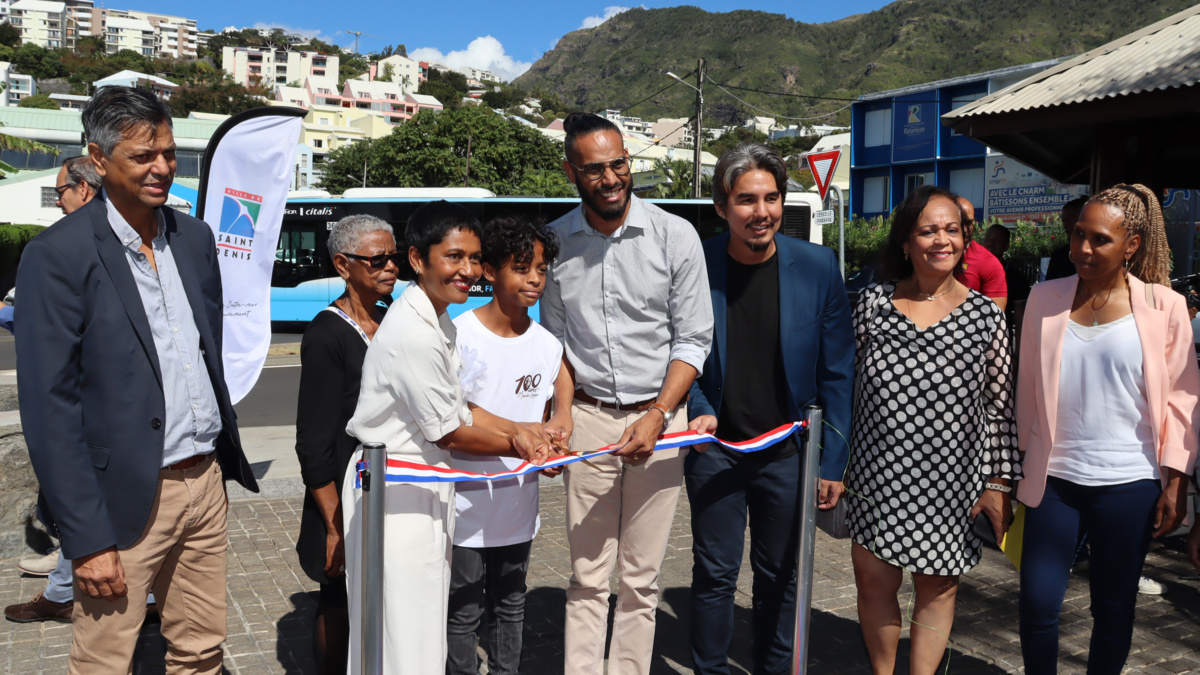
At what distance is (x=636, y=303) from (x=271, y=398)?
31.0ft

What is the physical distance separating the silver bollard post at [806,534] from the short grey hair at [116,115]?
7.48ft

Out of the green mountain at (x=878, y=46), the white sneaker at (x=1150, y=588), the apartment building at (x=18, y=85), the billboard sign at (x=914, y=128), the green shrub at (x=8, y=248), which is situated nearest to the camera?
the white sneaker at (x=1150, y=588)

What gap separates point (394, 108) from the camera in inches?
6063

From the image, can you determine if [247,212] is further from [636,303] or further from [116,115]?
[636,303]

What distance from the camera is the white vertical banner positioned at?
5398mm

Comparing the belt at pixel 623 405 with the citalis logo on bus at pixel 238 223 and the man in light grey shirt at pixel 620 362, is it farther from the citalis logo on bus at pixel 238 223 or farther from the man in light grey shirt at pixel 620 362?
the citalis logo on bus at pixel 238 223

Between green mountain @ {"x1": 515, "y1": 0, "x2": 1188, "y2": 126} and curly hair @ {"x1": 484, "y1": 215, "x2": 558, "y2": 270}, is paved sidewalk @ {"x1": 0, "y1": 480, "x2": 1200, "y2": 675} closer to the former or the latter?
curly hair @ {"x1": 484, "y1": 215, "x2": 558, "y2": 270}

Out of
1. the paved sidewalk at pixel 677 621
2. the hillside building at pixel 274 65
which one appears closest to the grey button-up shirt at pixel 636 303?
the paved sidewalk at pixel 677 621

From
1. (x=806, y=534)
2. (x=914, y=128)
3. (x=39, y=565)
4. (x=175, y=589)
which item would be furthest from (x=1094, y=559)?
(x=914, y=128)

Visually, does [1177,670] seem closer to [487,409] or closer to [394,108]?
[487,409]

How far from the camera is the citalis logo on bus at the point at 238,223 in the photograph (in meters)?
5.44

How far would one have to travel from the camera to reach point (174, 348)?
266 cm

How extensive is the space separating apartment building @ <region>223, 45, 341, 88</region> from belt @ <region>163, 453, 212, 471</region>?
188908 millimetres

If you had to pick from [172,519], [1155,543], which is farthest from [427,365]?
[1155,543]
